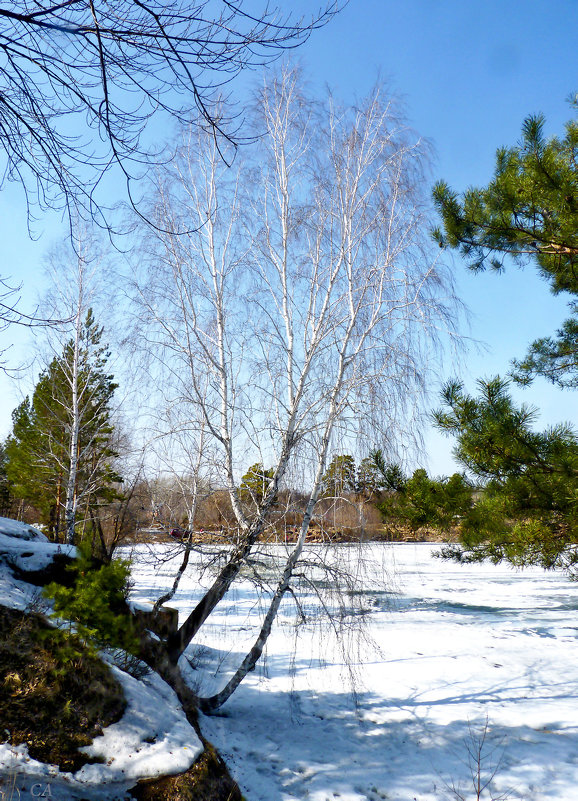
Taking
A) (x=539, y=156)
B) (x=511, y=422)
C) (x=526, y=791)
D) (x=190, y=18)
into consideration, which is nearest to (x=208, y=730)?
(x=526, y=791)

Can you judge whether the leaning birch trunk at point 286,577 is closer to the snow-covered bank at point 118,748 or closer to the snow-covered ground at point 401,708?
the snow-covered ground at point 401,708

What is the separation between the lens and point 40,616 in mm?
3645

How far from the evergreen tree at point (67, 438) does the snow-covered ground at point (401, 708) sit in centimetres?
423

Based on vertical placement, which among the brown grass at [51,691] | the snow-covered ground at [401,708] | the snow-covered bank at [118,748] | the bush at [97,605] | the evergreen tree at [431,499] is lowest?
the snow-covered ground at [401,708]

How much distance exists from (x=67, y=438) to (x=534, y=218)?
40.3ft

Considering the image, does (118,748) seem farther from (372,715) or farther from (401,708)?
(401,708)

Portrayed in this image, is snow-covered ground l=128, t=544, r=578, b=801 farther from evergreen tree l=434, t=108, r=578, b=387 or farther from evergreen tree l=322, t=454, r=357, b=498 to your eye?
evergreen tree l=434, t=108, r=578, b=387

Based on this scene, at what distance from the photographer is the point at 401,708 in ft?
16.8

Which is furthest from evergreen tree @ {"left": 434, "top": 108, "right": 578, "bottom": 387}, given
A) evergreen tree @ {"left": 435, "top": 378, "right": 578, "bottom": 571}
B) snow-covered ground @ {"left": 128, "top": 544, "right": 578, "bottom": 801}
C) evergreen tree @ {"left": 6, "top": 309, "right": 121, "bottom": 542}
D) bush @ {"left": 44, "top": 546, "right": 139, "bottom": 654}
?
evergreen tree @ {"left": 6, "top": 309, "right": 121, "bottom": 542}

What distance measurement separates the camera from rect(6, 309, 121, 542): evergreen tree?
9.59 m

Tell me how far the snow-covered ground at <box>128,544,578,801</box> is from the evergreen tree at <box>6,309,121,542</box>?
4234mm

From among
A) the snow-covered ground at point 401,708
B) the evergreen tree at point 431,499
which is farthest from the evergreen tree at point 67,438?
the evergreen tree at point 431,499

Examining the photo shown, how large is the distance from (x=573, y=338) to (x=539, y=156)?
1841 mm

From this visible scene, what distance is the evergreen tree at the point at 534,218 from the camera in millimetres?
4211
